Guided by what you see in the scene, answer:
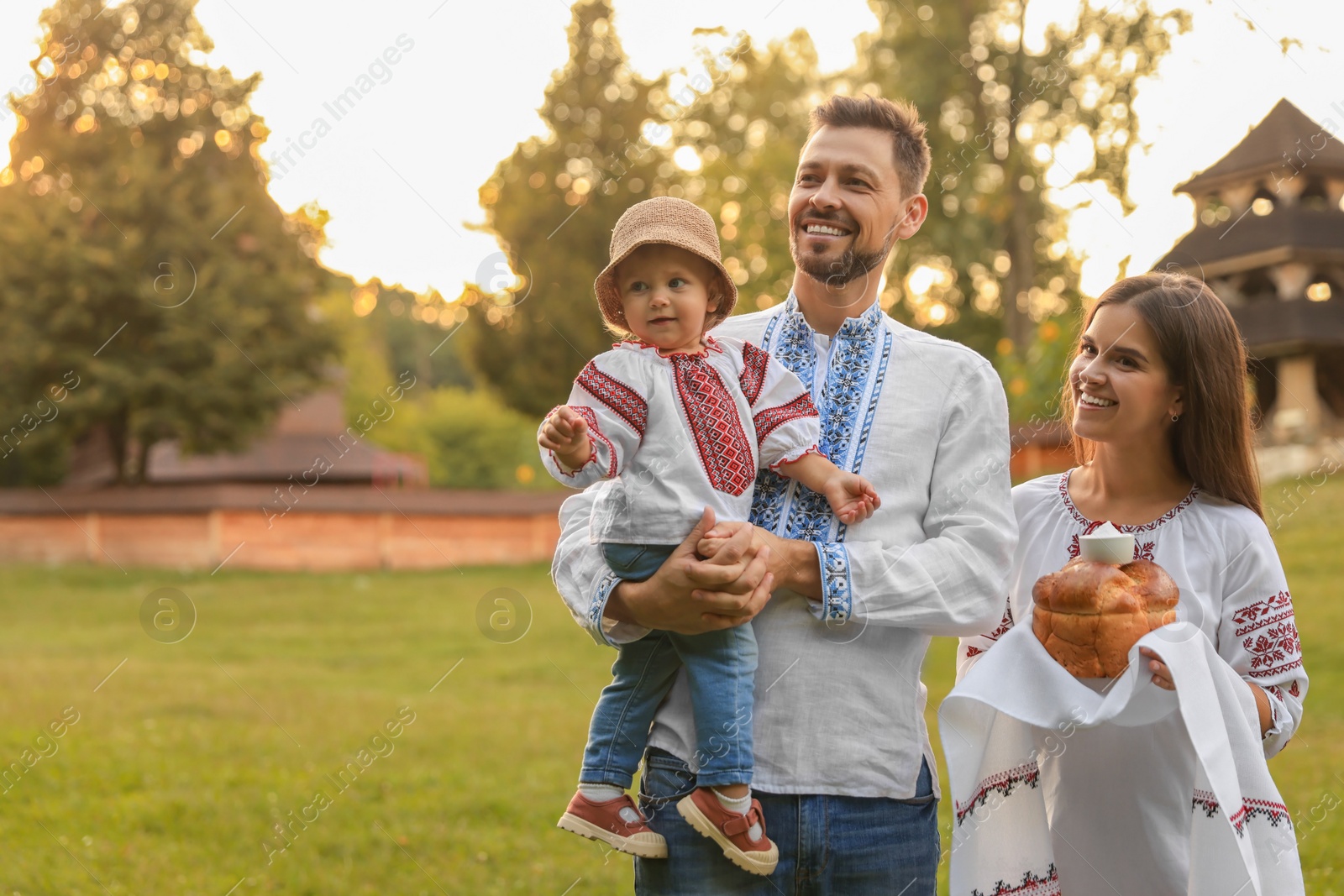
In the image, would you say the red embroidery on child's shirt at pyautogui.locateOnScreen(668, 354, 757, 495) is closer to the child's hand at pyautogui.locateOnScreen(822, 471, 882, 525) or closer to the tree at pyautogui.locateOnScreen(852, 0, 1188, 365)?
the child's hand at pyautogui.locateOnScreen(822, 471, 882, 525)

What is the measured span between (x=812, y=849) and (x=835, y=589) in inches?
20.4

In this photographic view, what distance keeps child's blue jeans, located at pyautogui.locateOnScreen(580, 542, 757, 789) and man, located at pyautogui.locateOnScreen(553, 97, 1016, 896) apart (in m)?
0.04

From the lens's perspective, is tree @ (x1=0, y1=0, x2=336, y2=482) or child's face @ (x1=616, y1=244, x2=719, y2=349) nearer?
child's face @ (x1=616, y1=244, x2=719, y2=349)

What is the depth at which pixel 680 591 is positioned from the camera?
2.39 m

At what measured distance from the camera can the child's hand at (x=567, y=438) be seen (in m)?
2.39

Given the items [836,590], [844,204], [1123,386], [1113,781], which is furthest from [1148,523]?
[844,204]

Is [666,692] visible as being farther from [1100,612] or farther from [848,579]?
[1100,612]

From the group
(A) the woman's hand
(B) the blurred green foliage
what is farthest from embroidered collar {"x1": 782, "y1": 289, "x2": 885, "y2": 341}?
(B) the blurred green foliage

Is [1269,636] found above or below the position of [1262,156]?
below

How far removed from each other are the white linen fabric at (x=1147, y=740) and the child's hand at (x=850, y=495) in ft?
1.47

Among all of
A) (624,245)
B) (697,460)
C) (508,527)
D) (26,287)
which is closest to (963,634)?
(697,460)

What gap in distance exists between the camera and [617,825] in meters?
2.53

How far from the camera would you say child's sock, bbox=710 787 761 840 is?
2385 millimetres

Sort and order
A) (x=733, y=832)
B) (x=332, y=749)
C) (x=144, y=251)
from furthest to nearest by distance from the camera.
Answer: (x=144, y=251)
(x=332, y=749)
(x=733, y=832)
